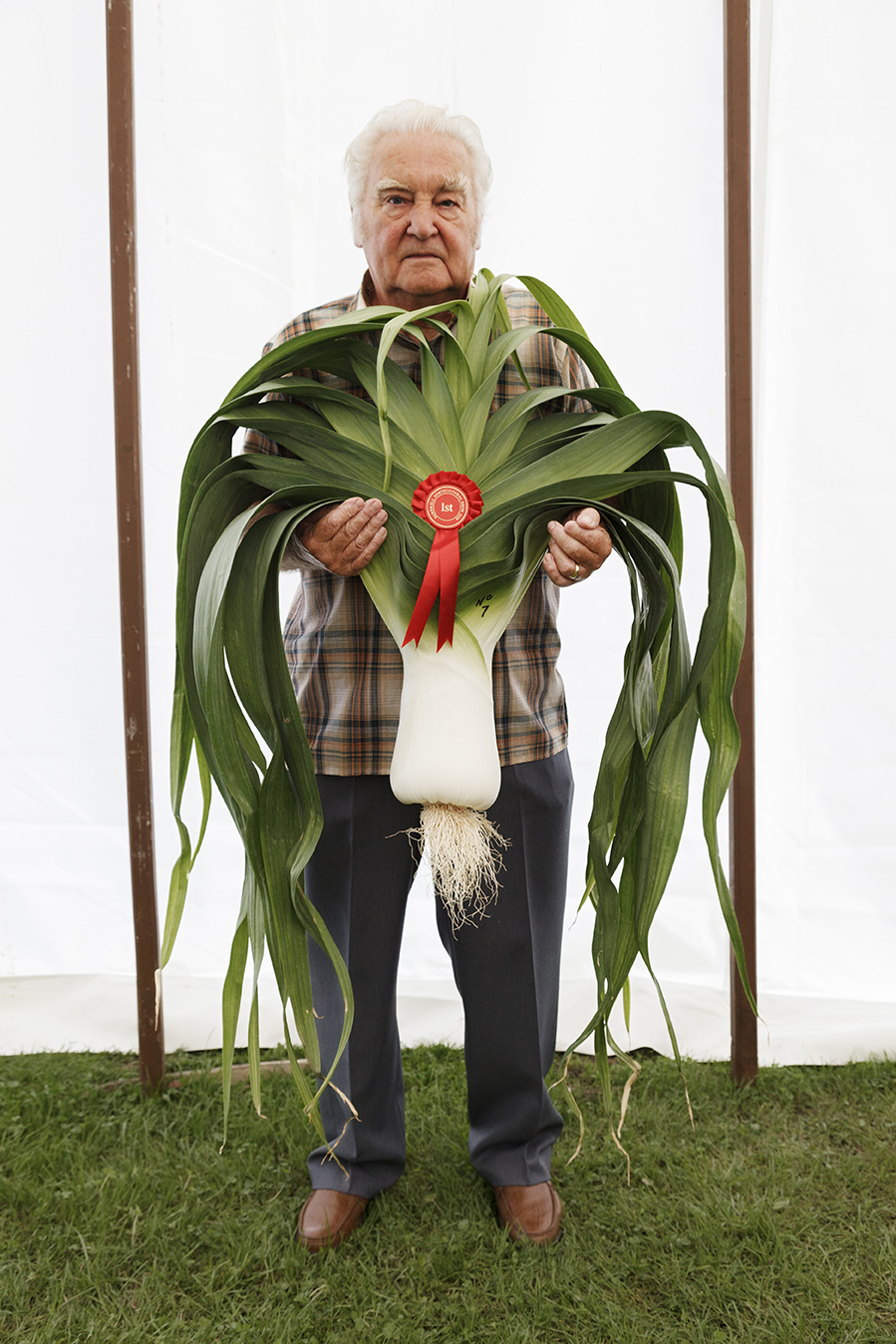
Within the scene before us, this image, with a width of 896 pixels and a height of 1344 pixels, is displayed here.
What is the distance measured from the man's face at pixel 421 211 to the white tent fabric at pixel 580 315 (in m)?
0.50

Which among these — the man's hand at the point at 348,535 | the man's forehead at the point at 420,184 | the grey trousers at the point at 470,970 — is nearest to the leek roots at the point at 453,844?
the grey trousers at the point at 470,970

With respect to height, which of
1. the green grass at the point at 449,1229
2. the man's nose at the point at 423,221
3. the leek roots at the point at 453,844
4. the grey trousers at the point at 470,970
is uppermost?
the man's nose at the point at 423,221

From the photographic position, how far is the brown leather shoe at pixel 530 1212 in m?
1.38

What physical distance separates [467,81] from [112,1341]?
81.1 inches

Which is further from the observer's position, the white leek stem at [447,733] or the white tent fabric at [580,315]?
the white tent fabric at [580,315]

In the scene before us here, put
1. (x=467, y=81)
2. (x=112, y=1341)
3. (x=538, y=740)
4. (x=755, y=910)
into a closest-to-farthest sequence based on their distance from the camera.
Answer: (x=112, y=1341) → (x=538, y=740) → (x=467, y=81) → (x=755, y=910)

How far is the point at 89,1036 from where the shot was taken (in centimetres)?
197

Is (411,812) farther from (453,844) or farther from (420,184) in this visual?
(420,184)

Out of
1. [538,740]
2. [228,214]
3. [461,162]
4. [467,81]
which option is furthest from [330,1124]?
[467,81]

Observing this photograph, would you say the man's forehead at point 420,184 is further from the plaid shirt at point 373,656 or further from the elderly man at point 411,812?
the plaid shirt at point 373,656

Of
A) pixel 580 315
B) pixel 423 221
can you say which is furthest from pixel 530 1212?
pixel 580 315

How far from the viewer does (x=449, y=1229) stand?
1399mm

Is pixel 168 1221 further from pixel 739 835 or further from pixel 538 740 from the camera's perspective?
pixel 739 835

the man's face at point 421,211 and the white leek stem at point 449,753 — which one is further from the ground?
the man's face at point 421,211
